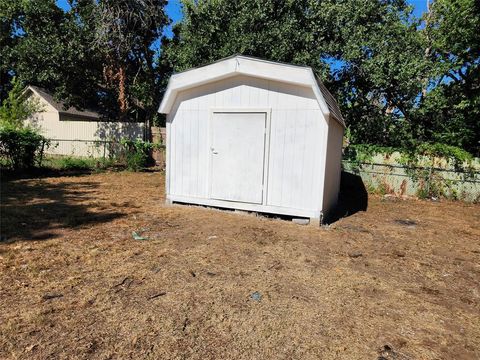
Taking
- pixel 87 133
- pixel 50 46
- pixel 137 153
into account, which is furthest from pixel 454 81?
pixel 87 133

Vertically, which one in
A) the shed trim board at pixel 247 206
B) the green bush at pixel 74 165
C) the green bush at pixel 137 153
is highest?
the green bush at pixel 137 153

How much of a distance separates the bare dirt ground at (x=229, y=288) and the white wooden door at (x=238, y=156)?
1.91ft

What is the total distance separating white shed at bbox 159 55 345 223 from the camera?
5.57m

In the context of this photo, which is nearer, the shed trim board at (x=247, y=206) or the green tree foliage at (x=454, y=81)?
the shed trim board at (x=247, y=206)

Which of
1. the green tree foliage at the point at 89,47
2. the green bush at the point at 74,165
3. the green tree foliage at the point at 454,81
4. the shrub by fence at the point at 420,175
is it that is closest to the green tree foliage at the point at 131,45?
the green tree foliage at the point at 89,47

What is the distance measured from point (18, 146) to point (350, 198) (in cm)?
988

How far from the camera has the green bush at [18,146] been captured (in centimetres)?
962

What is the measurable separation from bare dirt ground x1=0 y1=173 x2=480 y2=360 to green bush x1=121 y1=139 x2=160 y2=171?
6.63 metres

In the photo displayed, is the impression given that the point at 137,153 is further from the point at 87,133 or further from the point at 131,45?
the point at 87,133

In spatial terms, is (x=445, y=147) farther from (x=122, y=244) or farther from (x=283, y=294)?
(x=122, y=244)

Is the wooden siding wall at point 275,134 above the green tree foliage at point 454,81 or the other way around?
the other way around

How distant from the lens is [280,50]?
34.4 feet

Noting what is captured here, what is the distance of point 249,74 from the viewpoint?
18.8 feet

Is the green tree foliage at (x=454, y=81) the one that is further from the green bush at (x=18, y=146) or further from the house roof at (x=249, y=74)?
the green bush at (x=18, y=146)
